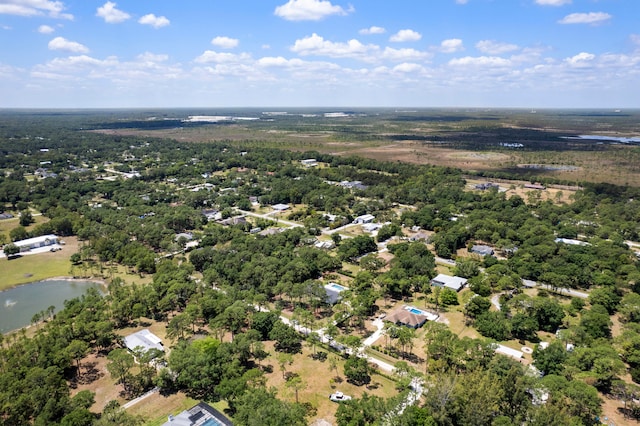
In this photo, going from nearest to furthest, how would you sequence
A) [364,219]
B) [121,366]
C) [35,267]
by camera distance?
[121,366] → [35,267] → [364,219]

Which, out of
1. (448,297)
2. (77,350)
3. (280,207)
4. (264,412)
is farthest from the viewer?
(280,207)

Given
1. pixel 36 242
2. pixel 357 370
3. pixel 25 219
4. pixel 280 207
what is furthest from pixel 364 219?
pixel 25 219

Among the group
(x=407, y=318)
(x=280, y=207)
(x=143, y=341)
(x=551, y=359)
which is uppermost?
(x=280, y=207)

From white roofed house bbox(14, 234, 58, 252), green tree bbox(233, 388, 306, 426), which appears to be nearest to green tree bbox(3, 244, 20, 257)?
white roofed house bbox(14, 234, 58, 252)

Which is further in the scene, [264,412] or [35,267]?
[35,267]

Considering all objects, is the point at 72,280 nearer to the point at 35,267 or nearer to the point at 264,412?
the point at 35,267

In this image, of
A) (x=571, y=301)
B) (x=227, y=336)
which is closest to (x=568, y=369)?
(x=571, y=301)

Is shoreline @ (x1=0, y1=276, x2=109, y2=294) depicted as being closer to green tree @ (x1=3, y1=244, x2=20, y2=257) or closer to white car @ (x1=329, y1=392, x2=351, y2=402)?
green tree @ (x1=3, y1=244, x2=20, y2=257)

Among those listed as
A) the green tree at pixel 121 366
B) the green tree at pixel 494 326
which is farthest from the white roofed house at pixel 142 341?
the green tree at pixel 494 326
